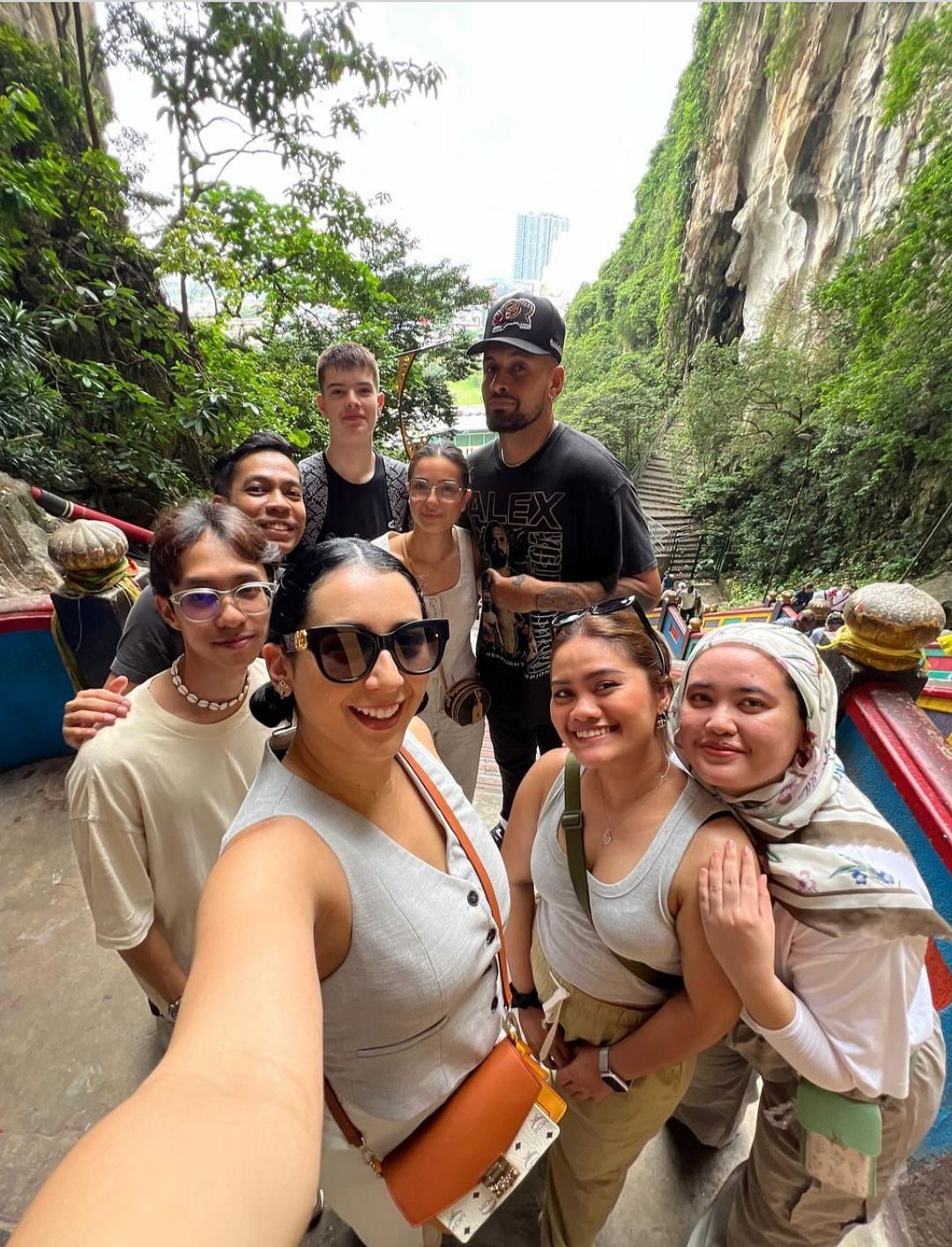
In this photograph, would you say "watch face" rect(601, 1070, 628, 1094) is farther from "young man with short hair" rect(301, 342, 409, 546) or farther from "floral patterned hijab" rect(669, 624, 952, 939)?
"young man with short hair" rect(301, 342, 409, 546)

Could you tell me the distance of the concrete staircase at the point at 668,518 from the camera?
19.2 m

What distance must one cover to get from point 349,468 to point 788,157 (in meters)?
22.9

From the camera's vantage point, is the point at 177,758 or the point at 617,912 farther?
the point at 177,758

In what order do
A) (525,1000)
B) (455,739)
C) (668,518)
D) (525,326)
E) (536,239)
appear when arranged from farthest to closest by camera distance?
(536,239), (668,518), (455,739), (525,326), (525,1000)

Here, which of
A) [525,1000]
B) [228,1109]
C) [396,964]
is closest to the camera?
[228,1109]

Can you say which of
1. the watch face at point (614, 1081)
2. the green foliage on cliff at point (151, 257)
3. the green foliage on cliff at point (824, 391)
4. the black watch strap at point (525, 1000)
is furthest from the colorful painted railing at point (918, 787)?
the green foliage on cliff at point (824, 391)

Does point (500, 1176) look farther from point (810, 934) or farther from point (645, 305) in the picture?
point (645, 305)

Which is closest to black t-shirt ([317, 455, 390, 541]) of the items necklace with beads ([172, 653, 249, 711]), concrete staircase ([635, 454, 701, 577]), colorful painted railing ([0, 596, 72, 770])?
necklace with beads ([172, 653, 249, 711])

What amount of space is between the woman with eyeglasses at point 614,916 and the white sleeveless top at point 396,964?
0.30m

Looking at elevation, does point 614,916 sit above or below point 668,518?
above

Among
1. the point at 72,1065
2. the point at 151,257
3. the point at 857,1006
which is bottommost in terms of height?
the point at 72,1065

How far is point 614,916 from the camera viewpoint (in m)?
1.11

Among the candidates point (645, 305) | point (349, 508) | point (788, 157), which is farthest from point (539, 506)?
point (645, 305)

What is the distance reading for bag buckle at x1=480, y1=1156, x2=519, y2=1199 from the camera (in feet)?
3.50
